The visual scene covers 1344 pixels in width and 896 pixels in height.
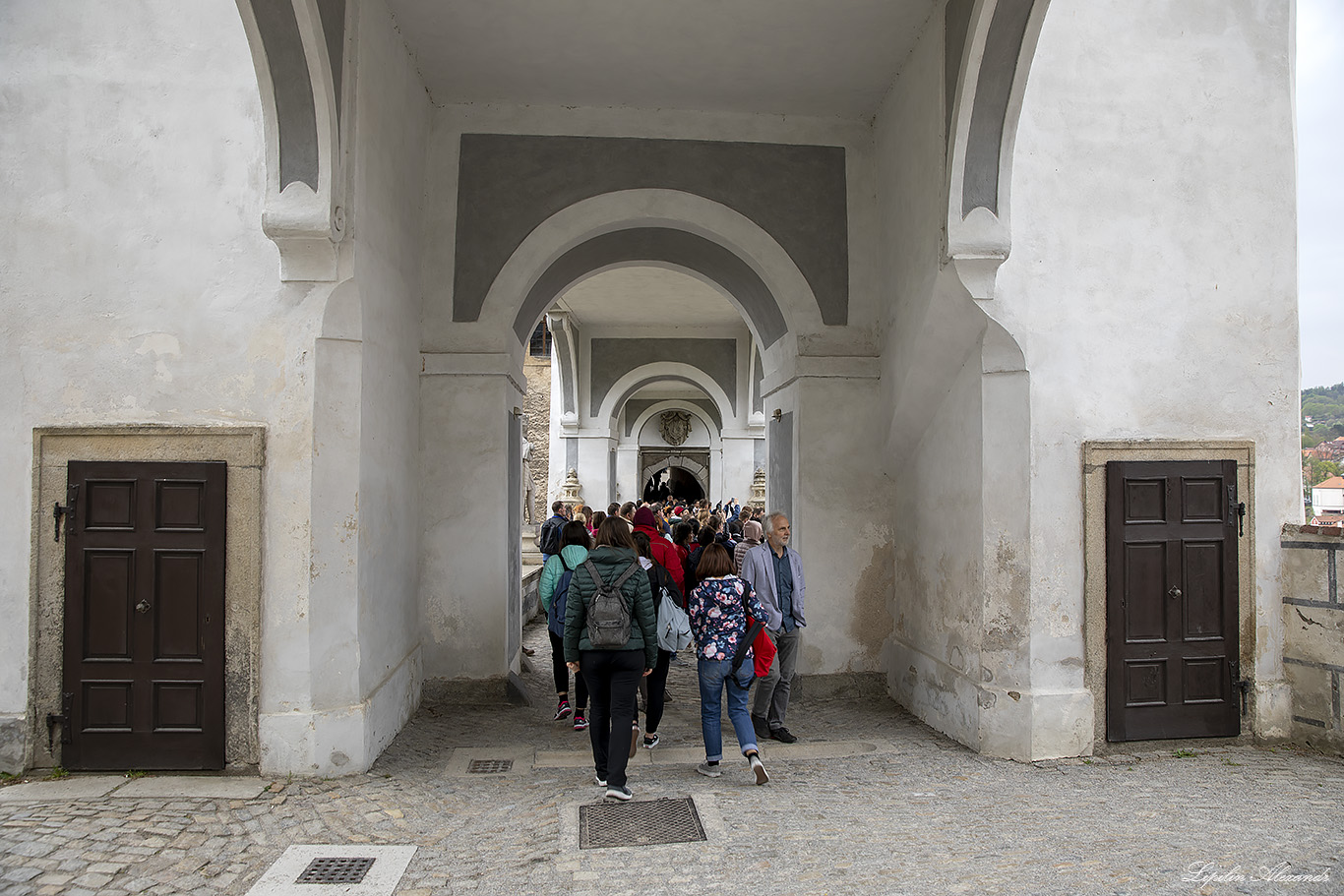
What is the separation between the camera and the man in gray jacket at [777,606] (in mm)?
5781

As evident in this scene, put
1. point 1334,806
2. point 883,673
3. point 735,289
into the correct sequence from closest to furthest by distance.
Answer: point 1334,806 < point 883,673 < point 735,289

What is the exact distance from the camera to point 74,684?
502 cm

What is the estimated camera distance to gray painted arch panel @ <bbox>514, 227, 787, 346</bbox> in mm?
7953

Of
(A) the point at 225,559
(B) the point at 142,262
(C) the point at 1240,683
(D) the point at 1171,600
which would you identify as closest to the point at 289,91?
(B) the point at 142,262

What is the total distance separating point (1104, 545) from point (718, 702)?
2.68m

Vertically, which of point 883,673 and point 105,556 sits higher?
point 105,556

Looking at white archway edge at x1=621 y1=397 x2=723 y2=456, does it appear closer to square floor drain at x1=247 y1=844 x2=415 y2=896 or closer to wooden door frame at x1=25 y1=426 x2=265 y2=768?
wooden door frame at x1=25 y1=426 x2=265 y2=768

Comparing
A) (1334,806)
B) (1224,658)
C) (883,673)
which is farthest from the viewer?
(883,673)

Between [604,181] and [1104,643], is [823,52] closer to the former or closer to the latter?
[604,181]

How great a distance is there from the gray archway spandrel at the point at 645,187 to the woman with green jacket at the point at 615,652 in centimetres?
316

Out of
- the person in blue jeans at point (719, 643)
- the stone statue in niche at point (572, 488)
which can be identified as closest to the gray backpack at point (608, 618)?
the person in blue jeans at point (719, 643)

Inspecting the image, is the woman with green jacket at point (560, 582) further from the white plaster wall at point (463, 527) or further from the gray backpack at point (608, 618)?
the gray backpack at point (608, 618)

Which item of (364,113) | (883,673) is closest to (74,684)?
(364,113)

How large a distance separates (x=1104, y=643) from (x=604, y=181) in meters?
5.07
